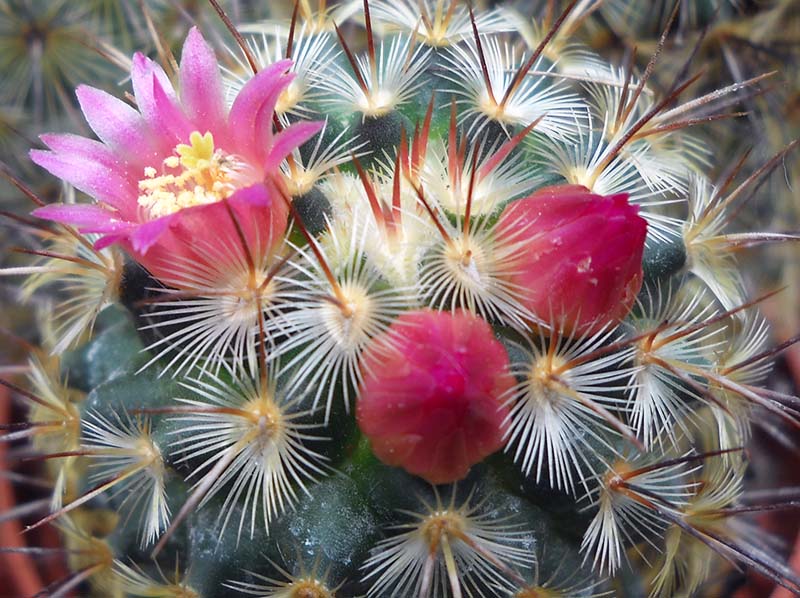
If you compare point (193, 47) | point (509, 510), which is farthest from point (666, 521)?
point (193, 47)

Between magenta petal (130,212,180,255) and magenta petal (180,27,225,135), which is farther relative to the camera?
magenta petal (180,27,225,135)

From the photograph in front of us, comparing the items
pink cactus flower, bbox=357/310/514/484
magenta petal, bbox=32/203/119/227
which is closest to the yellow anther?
magenta petal, bbox=32/203/119/227

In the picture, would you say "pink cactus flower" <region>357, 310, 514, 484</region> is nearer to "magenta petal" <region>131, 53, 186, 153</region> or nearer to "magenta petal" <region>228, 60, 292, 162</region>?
"magenta petal" <region>228, 60, 292, 162</region>

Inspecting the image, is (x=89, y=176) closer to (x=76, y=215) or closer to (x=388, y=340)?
(x=76, y=215)

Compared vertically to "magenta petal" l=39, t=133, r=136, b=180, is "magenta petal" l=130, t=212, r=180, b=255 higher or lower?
lower

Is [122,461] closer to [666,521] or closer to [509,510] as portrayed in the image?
[509,510]

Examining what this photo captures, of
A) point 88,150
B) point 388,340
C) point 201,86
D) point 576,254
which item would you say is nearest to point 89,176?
point 88,150
